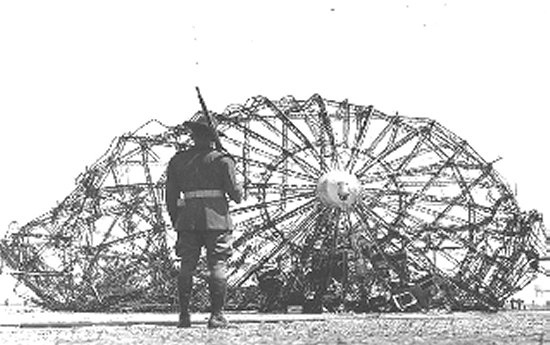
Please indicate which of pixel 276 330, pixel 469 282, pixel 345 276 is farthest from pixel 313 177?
pixel 276 330

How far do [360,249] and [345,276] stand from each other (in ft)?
1.63

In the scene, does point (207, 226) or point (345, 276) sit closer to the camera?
point (207, 226)

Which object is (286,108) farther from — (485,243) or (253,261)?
(485,243)

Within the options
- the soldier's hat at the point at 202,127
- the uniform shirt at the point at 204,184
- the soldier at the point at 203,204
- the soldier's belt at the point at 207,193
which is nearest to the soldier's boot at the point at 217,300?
the soldier at the point at 203,204

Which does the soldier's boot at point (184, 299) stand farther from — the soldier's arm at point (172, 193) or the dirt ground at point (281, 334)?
the soldier's arm at point (172, 193)

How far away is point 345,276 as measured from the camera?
16.5 meters

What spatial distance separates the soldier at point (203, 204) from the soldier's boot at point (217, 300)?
0.01 meters

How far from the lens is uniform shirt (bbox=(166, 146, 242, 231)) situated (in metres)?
11.2

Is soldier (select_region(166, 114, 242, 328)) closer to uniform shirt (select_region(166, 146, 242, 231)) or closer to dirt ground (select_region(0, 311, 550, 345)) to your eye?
uniform shirt (select_region(166, 146, 242, 231))

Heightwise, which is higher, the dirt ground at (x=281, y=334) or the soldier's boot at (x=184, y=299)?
the soldier's boot at (x=184, y=299)

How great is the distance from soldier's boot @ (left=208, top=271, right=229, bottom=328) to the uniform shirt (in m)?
0.53

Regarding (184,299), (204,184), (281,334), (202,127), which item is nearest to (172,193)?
(204,184)

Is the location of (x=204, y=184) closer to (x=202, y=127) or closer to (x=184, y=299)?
(x=202, y=127)

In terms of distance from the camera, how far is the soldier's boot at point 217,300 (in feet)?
34.9
